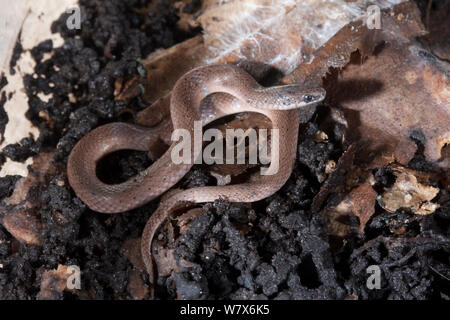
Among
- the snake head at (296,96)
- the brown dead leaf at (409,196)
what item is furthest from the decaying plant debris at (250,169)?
the snake head at (296,96)

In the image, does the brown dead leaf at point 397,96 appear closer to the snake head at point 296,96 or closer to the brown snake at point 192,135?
the snake head at point 296,96

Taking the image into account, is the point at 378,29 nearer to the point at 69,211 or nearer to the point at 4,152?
the point at 69,211

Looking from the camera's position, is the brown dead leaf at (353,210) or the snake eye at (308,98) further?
the snake eye at (308,98)

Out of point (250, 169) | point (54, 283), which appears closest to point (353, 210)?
point (250, 169)

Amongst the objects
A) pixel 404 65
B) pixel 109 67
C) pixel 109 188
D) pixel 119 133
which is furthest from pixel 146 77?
pixel 404 65

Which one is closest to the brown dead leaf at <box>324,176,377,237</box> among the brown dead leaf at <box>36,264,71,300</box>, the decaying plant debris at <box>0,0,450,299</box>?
the decaying plant debris at <box>0,0,450,299</box>

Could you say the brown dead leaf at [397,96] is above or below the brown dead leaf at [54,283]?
above

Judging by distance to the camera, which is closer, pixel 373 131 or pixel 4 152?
pixel 373 131
